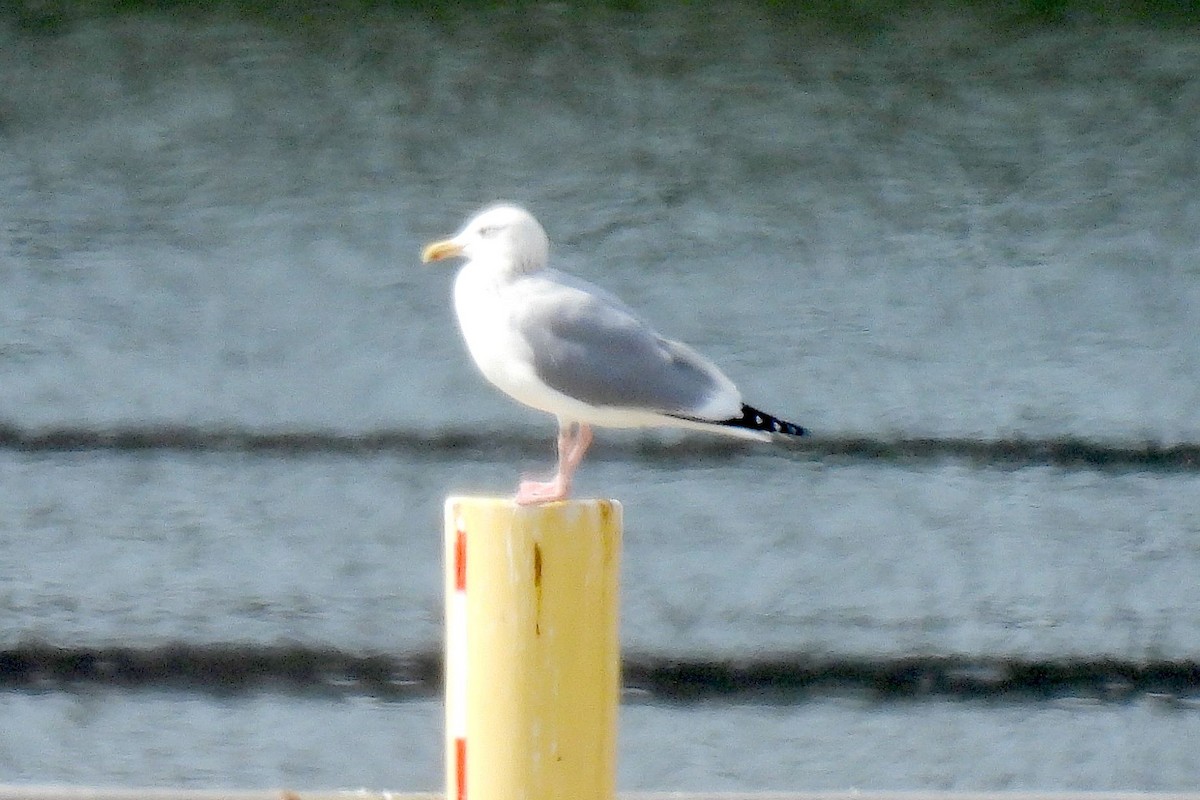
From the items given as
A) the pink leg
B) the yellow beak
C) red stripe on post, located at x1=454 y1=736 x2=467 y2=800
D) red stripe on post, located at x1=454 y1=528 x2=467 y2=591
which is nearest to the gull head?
the yellow beak

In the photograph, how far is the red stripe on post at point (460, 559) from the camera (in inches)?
51.9

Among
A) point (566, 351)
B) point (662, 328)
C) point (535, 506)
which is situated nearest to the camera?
point (535, 506)

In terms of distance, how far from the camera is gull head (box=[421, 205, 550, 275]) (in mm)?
1466

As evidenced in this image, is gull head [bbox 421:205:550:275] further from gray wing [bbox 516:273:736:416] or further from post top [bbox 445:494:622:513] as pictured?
post top [bbox 445:494:622:513]

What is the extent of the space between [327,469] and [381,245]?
0.26 meters

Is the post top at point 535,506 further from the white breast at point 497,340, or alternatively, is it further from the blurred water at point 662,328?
the blurred water at point 662,328

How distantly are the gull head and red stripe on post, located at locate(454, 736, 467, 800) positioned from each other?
0.39 meters

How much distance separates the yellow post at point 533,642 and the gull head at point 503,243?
24 cm

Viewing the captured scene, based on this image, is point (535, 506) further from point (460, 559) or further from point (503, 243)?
point (503, 243)

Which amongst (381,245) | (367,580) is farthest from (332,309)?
(367,580)

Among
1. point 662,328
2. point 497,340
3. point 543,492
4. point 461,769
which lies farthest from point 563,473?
point 662,328

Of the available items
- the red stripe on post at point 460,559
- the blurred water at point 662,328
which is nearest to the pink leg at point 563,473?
the red stripe on post at point 460,559

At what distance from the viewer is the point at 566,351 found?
1.41 metres

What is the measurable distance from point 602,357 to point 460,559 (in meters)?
0.21
